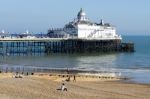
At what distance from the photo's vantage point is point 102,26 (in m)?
84.4

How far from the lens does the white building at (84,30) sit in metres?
79.5

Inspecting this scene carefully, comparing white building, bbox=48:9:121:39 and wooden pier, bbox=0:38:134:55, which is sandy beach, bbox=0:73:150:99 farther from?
white building, bbox=48:9:121:39

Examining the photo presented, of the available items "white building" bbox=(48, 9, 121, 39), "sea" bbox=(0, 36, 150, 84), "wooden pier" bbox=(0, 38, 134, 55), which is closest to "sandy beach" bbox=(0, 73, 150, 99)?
"sea" bbox=(0, 36, 150, 84)

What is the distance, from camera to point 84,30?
80125 mm

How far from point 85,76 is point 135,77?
13.5 ft

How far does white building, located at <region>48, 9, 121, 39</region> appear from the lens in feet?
261

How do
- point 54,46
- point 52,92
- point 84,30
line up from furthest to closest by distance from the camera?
point 84,30, point 54,46, point 52,92

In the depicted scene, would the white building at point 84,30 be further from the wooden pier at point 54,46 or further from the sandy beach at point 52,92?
the sandy beach at point 52,92

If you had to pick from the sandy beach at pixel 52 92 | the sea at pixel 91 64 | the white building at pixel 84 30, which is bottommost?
the sea at pixel 91 64

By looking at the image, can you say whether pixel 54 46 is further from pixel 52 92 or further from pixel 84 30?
pixel 52 92

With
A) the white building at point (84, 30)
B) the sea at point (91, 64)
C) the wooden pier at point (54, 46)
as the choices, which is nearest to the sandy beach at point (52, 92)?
the sea at point (91, 64)

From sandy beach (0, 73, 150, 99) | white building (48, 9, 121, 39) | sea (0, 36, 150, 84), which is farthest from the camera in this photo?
white building (48, 9, 121, 39)


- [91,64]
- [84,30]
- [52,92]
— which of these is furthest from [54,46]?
[52,92]

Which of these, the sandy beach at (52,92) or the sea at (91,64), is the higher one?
A: the sandy beach at (52,92)
